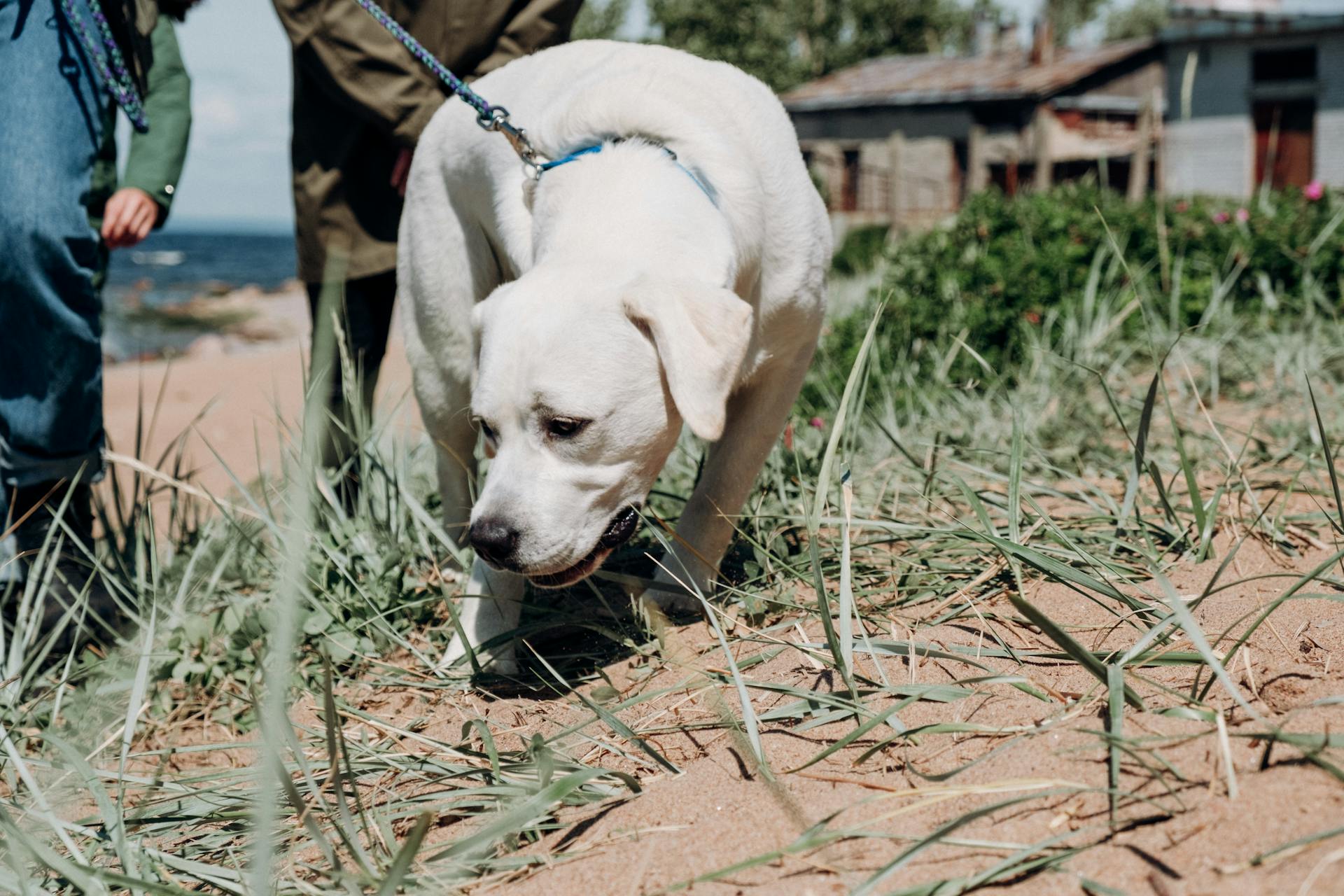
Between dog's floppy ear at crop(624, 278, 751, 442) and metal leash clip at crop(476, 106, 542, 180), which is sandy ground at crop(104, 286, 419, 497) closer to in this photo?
metal leash clip at crop(476, 106, 542, 180)

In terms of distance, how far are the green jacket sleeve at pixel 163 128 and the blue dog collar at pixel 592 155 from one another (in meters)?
1.25

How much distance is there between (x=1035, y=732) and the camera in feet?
5.43

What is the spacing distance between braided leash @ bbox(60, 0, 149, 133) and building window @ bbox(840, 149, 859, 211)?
79.1 ft

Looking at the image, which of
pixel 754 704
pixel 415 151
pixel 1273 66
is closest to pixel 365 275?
pixel 415 151

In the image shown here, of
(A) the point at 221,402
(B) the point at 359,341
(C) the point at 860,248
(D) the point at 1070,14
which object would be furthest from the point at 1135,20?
(B) the point at 359,341

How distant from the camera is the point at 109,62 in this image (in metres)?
2.93

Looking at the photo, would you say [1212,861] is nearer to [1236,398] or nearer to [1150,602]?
[1150,602]

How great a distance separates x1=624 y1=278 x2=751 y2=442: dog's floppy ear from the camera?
6.64 ft

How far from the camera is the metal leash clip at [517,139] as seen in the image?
256cm

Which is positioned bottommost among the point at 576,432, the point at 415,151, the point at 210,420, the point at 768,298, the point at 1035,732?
the point at 210,420

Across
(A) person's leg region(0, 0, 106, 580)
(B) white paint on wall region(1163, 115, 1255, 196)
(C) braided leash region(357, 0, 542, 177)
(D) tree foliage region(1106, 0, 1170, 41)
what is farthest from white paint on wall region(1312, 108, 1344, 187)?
(D) tree foliage region(1106, 0, 1170, 41)

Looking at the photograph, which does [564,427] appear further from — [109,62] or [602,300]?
[109,62]

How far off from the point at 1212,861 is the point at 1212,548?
1198 mm

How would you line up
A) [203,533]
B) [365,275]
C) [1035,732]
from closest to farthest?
[1035,732] < [203,533] < [365,275]
